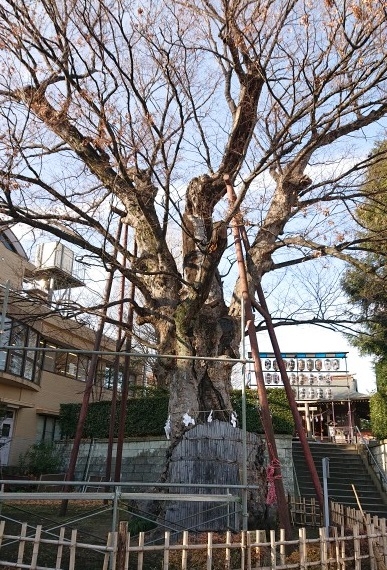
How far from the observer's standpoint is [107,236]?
881 cm

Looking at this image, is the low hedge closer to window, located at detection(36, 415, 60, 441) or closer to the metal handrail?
window, located at detection(36, 415, 60, 441)

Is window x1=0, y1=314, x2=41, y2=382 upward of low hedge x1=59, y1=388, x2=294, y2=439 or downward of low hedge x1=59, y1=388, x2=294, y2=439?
upward

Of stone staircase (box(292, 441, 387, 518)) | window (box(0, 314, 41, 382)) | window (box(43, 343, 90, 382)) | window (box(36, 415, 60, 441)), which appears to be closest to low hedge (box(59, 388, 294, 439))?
stone staircase (box(292, 441, 387, 518))

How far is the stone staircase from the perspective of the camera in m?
13.9

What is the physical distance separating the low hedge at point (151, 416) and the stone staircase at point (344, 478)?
153 centimetres

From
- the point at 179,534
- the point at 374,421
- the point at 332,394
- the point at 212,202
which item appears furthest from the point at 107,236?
the point at 332,394

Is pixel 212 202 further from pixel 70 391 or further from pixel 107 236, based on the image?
pixel 70 391

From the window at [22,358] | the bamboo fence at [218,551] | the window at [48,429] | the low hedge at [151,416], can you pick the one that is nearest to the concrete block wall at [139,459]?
the low hedge at [151,416]

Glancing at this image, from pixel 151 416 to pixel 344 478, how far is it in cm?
651

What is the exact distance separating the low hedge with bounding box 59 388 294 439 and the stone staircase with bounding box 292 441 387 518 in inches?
60.4

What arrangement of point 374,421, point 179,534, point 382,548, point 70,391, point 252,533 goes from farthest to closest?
1. point 70,391
2. point 374,421
3. point 179,534
4. point 382,548
5. point 252,533

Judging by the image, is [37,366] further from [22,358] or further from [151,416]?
[151,416]

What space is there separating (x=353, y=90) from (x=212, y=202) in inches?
133

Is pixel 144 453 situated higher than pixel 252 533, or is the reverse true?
pixel 144 453
